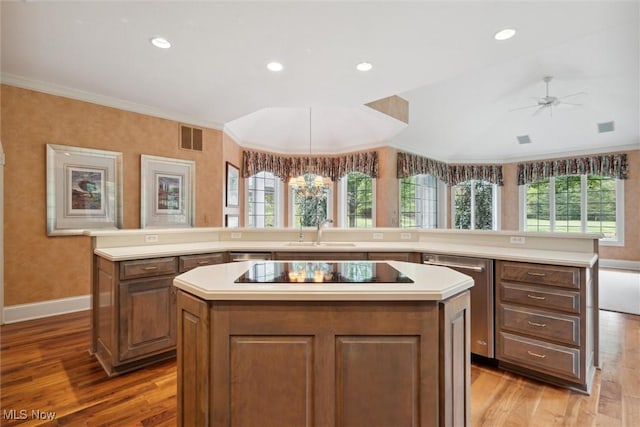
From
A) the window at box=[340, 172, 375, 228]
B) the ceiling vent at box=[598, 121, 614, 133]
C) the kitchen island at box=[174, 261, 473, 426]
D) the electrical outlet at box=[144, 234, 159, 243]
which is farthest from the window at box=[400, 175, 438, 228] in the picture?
the kitchen island at box=[174, 261, 473, 426]

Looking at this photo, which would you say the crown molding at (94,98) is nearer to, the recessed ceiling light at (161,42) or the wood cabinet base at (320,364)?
the recessed ceiling light at (161,42)

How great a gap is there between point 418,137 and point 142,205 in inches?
204

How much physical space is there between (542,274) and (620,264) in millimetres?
6707

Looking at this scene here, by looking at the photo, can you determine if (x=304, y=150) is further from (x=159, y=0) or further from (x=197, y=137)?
(x=159, y=0)

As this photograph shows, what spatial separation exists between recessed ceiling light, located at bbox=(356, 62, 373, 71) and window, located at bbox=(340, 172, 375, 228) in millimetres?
3515

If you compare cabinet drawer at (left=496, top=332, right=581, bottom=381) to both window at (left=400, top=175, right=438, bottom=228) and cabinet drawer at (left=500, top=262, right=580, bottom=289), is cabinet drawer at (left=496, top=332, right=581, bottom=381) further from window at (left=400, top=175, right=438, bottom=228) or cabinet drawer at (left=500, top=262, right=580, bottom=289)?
window at (left=400, top=175, right=438, bottom=228)

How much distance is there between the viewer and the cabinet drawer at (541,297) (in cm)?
218

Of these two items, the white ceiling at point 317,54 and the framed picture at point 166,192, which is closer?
the white ceiling at point 317,54

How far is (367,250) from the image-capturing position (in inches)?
118

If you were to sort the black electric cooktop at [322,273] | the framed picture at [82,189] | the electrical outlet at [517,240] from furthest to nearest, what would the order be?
the framed picture at [82,189] → the electrical outlet at [517,240] → the black electric cooktop at [322,273]

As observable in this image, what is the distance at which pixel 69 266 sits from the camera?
12.3ft

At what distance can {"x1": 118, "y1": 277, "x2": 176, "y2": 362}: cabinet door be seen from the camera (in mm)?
2330

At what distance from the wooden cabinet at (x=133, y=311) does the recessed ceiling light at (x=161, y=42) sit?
6.04 ft

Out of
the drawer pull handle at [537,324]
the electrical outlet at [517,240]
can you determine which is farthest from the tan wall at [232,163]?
the drawer pull handle at [537,324]
